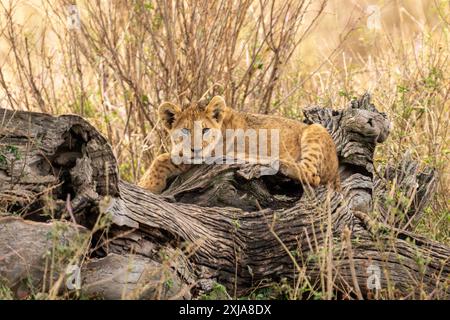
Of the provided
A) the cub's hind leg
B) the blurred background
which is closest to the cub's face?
the blurred background

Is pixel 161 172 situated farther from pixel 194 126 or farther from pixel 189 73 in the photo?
pixel 189 73

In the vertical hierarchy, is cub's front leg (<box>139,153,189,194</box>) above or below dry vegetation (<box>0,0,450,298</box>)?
below

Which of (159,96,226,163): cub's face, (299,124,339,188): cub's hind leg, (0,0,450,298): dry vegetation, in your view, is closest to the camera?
(299,124,339,188): cub's hind leg

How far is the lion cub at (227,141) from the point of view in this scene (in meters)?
7.29

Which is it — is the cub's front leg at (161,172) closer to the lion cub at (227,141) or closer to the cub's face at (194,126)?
the lion cub at (227,141)

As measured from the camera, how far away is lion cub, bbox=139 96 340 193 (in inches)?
287

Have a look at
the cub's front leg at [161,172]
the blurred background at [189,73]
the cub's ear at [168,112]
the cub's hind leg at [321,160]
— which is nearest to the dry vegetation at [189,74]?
the blurred background at [189,73]

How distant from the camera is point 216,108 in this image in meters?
7.62

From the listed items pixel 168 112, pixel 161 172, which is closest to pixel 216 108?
pixel 168 112

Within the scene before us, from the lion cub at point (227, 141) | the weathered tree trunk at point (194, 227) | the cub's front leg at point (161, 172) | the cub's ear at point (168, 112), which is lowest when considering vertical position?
the weathered tree trunk at point (194, 227)

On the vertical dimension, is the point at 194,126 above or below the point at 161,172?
above

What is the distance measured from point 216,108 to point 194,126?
10.2 inches

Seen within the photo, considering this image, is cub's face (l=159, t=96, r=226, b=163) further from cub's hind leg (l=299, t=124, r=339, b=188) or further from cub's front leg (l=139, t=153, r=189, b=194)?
cub's hind leg (l=299, t=124, r=339, b=188)

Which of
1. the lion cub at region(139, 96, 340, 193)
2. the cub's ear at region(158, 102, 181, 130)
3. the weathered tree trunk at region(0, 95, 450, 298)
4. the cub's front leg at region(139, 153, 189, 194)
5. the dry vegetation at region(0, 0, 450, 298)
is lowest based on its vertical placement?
the weathered tree trunk at region(0, 95, 450, 298)
